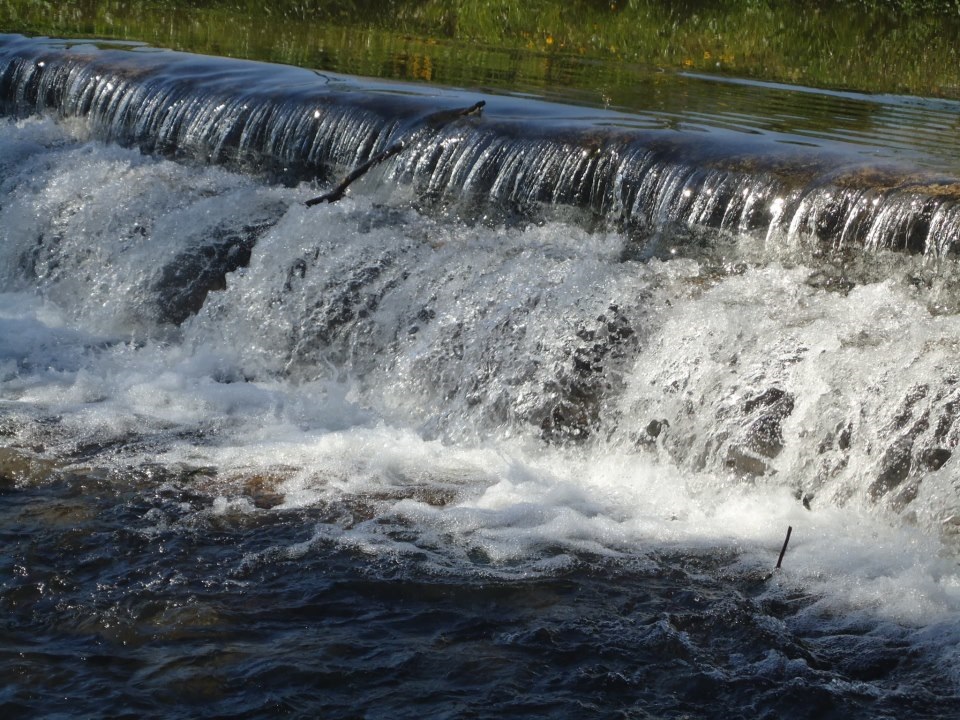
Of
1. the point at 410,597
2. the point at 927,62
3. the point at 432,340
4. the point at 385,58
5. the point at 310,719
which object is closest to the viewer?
the point at 310,719

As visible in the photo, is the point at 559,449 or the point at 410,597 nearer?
the point at 410,597

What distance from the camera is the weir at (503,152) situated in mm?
6234

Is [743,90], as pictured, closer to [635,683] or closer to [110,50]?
[110,50]

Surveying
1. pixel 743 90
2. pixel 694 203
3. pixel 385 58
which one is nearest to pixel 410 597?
pixel 694 203

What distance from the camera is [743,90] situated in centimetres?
1088

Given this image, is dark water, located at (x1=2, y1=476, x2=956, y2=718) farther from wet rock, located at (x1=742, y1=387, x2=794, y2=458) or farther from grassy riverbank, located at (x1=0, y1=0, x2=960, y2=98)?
grassy riverbank, located at (x1=0, y1=0, x2=960, y2=98)

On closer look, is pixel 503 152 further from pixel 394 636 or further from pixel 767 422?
pixel 394 636

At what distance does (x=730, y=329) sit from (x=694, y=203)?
125cm

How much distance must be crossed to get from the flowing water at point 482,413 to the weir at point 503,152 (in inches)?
1.0

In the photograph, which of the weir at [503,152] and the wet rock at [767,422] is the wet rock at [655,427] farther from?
the weir at [503,152]

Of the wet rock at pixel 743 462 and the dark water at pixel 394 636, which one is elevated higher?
the wet rock at pixel 743 462

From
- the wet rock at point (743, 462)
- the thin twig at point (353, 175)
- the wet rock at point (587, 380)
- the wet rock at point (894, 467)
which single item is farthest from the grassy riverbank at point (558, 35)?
the wet rock at point (894, 467)

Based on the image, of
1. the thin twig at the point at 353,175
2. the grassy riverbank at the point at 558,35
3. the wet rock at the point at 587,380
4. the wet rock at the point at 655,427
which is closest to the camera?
the wet rock at the point at 655,427

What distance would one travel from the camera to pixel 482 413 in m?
5.99
